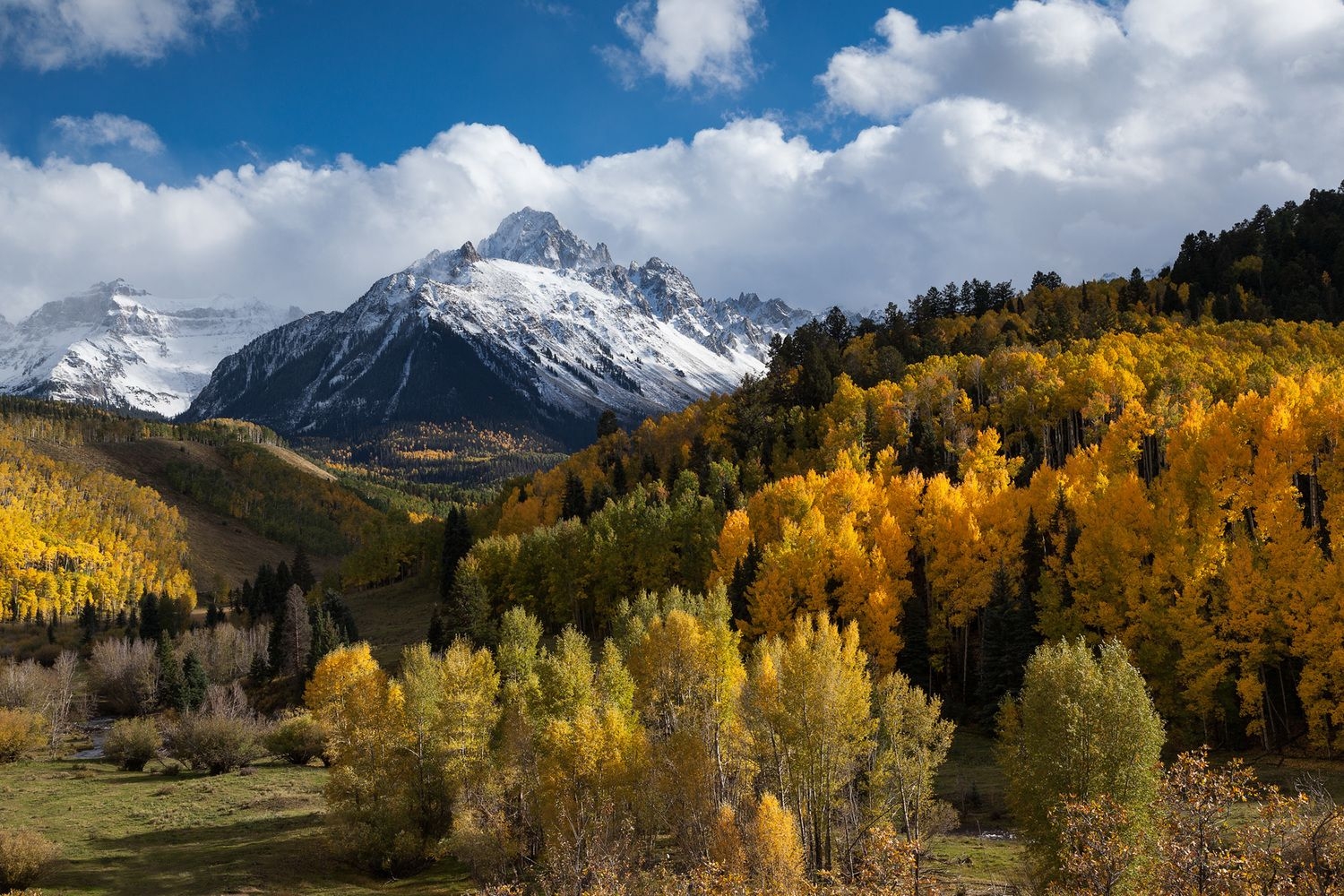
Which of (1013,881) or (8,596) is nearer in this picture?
(1013,881)

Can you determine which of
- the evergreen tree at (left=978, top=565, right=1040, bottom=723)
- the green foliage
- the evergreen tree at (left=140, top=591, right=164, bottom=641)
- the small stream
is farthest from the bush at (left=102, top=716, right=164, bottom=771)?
the green foliage

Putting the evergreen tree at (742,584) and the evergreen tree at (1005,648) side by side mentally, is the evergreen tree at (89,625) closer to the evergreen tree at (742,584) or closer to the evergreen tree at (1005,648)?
the evergreen tree at (742,584)

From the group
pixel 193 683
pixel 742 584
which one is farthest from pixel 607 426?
pixel 742 584

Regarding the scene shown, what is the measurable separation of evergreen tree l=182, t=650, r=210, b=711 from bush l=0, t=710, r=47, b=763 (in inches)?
678

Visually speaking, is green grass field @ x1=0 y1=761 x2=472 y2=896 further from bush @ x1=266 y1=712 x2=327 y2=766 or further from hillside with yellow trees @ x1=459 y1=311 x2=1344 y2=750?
hillside with yellow trees @ x1=459 y1=311 x2=1344 y2=750

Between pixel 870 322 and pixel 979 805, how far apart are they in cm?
14166

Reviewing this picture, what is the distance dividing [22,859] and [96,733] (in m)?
72.5

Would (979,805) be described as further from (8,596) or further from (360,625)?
(8,596)

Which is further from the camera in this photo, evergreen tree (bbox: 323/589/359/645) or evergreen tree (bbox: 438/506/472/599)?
evergreen tree (bbox: 438/506/472/599)

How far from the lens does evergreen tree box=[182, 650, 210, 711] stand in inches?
4112

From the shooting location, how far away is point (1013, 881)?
124ft

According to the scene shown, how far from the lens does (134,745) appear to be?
7956cm

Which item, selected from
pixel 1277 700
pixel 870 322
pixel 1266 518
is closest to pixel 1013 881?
pixel 1277 700

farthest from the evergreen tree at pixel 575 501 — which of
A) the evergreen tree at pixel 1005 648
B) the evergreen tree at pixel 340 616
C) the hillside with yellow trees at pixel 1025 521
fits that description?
the evergreen tree at pixel 1005 648
